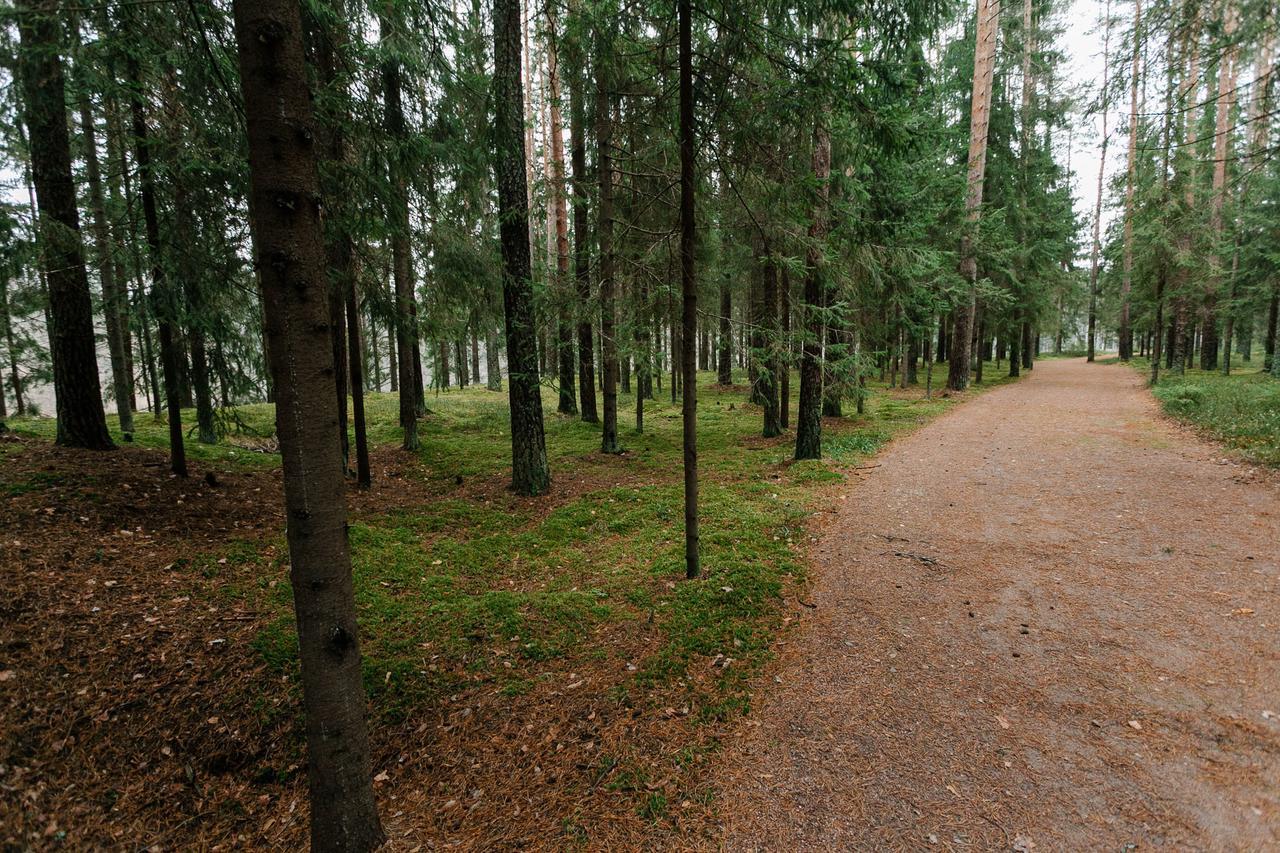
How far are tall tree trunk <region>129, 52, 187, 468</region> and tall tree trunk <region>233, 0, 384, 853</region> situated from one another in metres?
4.83

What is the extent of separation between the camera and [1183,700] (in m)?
3.34

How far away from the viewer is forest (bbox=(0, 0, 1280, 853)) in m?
2.76

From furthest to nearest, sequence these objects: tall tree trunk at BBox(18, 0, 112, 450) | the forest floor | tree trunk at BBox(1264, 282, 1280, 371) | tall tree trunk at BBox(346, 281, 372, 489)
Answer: tree trunk at BBox(1264, 282, 1280, 371) < tall tree trunk at BBox(346, 281, 372, 489) < tall tree trunk at BBox(18, 0, 112, 450) < the forest floor

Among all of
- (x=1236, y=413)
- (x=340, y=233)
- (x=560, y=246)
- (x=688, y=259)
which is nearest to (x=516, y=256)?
(x=340, y=233)

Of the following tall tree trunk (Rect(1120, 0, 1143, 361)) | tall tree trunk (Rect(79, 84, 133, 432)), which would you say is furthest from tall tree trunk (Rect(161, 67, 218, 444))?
tall tree trunk (Rect(1120, 0, 1143, 361))

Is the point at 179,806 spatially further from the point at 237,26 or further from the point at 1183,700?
the point at 1183,700

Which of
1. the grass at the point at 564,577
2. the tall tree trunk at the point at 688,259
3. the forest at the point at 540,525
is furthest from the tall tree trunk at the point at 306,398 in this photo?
the tall tree trunk at the point at 688,259

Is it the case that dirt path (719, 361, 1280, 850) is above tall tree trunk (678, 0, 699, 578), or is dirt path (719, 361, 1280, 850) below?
below

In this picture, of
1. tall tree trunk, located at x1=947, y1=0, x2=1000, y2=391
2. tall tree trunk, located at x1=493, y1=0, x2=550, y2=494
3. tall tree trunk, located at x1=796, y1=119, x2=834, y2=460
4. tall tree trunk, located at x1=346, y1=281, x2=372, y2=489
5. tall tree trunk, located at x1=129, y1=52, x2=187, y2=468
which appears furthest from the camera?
tall tree trunk, located at x1=947, y1=0, x2=1000, y2=391

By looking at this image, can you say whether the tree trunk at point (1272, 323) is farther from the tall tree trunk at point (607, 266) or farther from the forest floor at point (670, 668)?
the tall tree trunk at point (607, 266)

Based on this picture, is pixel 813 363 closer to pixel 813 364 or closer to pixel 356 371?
pixel 813 364

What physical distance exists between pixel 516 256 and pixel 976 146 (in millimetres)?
18501

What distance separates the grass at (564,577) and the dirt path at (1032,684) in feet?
2.01

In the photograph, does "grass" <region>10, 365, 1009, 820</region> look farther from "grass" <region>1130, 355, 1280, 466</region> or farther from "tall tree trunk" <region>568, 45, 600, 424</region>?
"grass" <region>1130, 355, 1280, 466</region>
